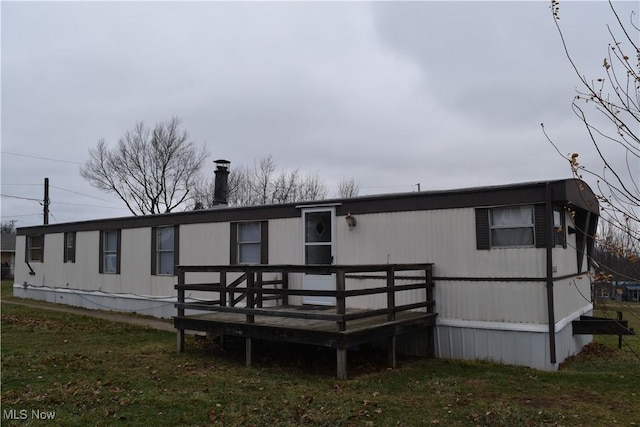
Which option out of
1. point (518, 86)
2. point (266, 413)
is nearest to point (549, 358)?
point (518, 86)

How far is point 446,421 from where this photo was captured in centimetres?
547

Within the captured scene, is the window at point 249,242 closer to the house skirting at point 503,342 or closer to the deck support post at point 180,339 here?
the deck support post at point 180,339

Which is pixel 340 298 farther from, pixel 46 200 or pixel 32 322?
pixel 46 200

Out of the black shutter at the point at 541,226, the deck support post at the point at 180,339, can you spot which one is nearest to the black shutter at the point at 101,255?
the deck support post at the point at 180,339

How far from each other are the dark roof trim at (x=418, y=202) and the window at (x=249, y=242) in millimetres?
224

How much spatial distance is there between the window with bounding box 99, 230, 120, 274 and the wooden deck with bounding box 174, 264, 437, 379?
279 inches

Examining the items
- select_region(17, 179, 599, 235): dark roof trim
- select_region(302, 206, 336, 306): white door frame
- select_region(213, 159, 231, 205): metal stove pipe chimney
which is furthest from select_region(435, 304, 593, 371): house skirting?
select_region(213, 159, 231, 205): metal stove pipe chimney

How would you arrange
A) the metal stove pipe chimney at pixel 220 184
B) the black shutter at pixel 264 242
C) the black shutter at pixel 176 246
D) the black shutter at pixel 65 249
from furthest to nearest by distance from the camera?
the black shutter at pixel 65 249 < the metal stove pipe chimney at pixel 220 184 < the black shutter at pixel 176 246 < the black shutter at pixel 264 242

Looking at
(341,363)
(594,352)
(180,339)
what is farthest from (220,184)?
(594,352)

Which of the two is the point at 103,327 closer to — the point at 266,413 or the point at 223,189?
the point at 223,189

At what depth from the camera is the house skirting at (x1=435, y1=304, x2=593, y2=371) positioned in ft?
26.8

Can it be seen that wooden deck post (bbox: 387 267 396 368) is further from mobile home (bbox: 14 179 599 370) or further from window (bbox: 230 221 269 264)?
window (bbox: 230 221 269 264)

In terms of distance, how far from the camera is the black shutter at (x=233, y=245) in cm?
1226

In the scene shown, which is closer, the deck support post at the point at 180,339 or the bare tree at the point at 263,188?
the deck support post at the point at 180,339
